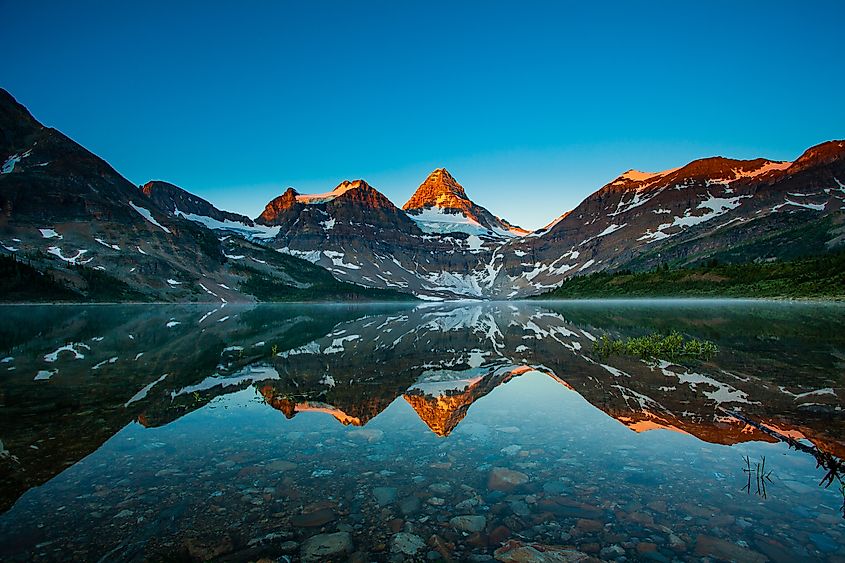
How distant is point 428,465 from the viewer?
1041 centimetres

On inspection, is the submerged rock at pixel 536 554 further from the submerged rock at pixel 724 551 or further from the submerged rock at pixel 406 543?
the submerged rock at pixel 724 551

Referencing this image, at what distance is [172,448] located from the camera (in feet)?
38.6

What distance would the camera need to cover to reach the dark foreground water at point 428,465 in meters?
7.06

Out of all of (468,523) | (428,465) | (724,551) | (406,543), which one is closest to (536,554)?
(468,523)

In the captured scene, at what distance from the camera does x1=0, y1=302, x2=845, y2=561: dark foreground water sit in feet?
23.2

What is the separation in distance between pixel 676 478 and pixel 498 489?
375cm

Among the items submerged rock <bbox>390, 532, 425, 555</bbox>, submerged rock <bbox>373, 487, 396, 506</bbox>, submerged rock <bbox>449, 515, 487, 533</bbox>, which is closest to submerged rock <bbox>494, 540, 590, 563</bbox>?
submerged rock <bbox>449, 515, 487, 533</bbox>

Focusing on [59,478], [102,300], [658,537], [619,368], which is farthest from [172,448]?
[102,300]

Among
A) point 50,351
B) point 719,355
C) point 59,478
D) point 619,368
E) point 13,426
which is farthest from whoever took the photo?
point 50,351

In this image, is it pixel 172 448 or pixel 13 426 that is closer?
pixel 172 448

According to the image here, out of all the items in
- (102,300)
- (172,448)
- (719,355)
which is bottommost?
(719,355)

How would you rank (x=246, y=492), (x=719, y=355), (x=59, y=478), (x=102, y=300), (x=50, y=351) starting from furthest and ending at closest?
(x=102, y=300) < (x=50, y=351) < (x=719, y=355) < (x=59, y=478) < (x=246, y=492)

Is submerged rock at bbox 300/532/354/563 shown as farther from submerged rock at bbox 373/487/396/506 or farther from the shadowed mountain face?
the shadowed mountain face

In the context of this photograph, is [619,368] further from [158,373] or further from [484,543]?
[158,373]
